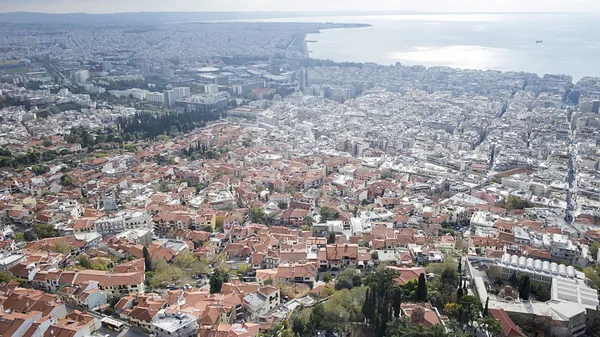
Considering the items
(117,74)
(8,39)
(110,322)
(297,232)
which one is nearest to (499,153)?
(297,232)

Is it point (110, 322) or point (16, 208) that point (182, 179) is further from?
point (110, 322)

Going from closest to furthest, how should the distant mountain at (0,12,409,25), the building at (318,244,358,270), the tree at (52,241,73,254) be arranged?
the building at (318,244,358,270) → the tree at (52,241,73,254) → the distant mountain at (0,12,409,25)

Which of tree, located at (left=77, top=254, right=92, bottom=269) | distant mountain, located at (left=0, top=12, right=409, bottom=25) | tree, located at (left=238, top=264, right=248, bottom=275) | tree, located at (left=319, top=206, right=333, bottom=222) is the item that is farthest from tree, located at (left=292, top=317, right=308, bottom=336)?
distant mountain, located at (left=0, top=12, right=409, bottom=25)

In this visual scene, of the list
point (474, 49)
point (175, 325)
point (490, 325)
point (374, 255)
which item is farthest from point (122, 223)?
point (474, 49)

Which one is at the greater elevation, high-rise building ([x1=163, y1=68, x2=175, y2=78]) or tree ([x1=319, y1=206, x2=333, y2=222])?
high-rise building ([x1=163, y1=68, x2=175, y2=78])

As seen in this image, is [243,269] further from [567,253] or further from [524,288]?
[567,253]

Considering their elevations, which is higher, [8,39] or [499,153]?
[8,39]

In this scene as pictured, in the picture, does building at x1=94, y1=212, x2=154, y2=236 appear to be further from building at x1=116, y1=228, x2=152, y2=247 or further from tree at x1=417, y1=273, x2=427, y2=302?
tree at x1=417, y1=273, x2=427, y2=302

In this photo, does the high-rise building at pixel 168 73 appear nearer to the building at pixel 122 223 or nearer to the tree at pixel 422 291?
the building at pixel 122 223
